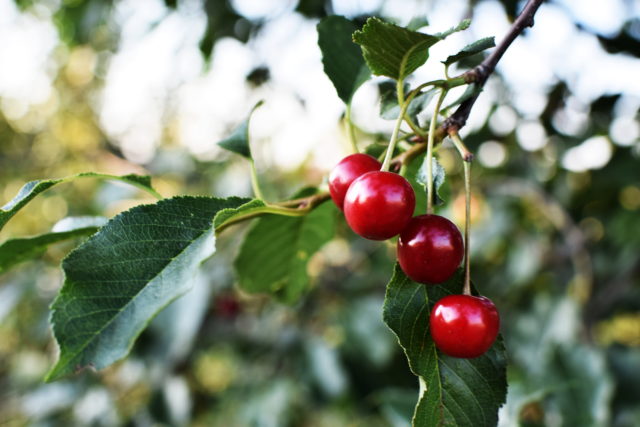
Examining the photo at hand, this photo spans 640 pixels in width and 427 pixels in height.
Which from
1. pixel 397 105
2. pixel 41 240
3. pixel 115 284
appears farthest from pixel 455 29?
pixel 41 240

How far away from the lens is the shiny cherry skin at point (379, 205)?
72 cm

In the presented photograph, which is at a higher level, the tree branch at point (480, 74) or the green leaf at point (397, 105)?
the tree branch at point (480, 74)

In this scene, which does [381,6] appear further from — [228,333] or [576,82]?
[228,333]

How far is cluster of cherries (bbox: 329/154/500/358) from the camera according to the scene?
72 cm

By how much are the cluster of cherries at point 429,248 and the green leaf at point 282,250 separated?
405 mm

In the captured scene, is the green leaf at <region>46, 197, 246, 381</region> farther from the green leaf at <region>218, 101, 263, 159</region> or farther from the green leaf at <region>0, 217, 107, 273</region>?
the green leaf at <region>218, 101, 263, 159</region>

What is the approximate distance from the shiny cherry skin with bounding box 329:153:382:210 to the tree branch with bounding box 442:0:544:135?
0.44 ft

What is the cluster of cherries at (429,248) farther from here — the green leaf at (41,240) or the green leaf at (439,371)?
the green leaf at (41,240)

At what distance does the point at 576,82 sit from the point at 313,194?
156 cm

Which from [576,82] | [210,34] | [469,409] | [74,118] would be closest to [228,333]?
[210,34]

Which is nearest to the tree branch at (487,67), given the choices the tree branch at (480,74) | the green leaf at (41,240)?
the tree branch at (480,74)

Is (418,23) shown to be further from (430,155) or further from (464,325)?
(464,325)

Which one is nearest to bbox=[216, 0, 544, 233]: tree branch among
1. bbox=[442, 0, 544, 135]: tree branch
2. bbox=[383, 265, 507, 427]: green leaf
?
bbox=[442, 0, 544, 135]: tree branch

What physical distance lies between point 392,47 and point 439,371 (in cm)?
50
